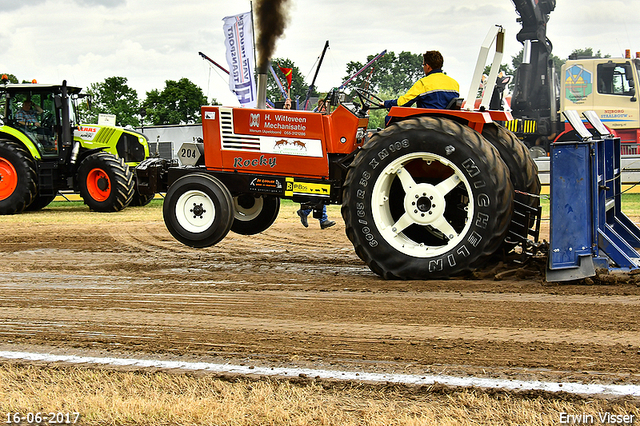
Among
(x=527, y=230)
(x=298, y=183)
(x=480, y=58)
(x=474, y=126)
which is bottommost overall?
(x=527, y=230)

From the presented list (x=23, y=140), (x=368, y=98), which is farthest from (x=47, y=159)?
(x=368, y=98)

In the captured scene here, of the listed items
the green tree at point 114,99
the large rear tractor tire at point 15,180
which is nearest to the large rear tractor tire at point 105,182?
the large rear tractor tire at point 15,180

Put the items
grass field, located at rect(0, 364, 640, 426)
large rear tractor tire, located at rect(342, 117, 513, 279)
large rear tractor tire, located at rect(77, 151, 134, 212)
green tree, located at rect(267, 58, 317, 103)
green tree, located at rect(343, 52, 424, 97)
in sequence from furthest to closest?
green tree, located at rect(343, 52, 424, 97)
green tree, located at rect(267, 58, 317, 103)
large rear tractor tire, located at rect(77, 151, 134, 212)
large rear tractor tire, located at rect(342, 117, 513, 279)
grass field, located at rect(0, 364, 640, 426)

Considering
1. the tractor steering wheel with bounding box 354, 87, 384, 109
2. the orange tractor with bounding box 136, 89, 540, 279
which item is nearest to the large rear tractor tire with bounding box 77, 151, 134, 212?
the orange tractor with bounding box 136, 89, 540, 279

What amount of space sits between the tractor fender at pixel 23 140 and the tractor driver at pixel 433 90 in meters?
10.7

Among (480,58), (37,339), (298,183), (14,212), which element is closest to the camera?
(37,339)

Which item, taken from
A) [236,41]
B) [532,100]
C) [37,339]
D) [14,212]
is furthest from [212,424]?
[532,100]

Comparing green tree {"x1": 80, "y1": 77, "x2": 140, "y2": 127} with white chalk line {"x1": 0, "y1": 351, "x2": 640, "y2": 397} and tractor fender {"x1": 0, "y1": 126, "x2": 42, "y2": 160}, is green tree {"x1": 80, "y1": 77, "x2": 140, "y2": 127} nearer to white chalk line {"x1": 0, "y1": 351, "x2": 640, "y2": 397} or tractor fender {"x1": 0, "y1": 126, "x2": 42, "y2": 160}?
tractor fender {"x1": 0, "y1": 126, "x2": 42, "y2": 160}

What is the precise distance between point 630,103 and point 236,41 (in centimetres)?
998

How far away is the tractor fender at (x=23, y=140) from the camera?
14.3 meters

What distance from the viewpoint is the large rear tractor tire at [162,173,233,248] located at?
650cm

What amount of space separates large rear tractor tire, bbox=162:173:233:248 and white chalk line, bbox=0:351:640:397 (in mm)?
2962

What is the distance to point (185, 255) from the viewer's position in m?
7.93

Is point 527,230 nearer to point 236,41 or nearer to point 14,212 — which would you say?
point 14,212
